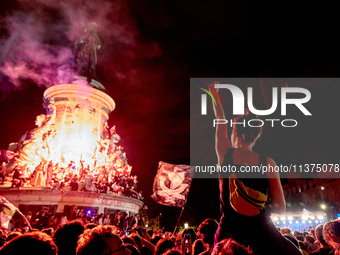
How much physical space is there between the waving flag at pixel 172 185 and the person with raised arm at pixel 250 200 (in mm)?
5152

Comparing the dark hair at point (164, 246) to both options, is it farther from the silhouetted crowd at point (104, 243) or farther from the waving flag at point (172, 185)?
the waving flag at point (172, 185)

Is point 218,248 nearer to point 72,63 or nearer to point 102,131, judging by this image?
point 102,131

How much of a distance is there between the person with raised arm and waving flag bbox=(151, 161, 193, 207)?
5.15m

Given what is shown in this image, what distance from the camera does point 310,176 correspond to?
4869 cm

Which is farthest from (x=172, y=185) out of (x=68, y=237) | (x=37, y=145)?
(x=37, y=145)

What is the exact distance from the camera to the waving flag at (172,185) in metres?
8.22

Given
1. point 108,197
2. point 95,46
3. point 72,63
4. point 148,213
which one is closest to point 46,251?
point 108,197

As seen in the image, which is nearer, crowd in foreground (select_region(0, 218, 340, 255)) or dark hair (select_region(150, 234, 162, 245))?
crowd in foreground (select_region(0, 218, 340, 255))

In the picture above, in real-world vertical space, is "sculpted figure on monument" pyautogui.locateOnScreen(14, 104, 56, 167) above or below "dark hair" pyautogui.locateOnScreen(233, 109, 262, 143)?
above

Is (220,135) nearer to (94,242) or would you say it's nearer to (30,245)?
(94,242)

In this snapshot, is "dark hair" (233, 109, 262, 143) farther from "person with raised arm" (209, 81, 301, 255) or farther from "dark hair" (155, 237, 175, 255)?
"dark hair" (155, 237, 175, 255)

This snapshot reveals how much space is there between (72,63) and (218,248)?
39.7m

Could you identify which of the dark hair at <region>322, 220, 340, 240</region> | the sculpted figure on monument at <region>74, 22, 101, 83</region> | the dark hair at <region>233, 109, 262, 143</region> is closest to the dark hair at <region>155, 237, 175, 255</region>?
the dark hair at <region>233, 109, 262, 143</region>

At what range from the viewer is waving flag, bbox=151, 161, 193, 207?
822 centimetres
